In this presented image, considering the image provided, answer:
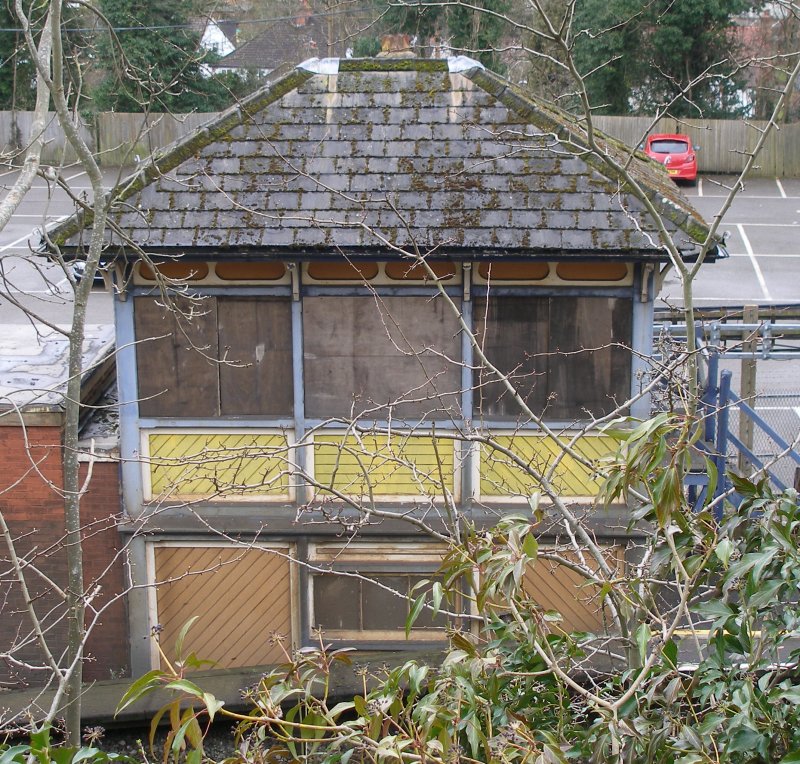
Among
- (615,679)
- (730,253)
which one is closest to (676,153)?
(730,253)

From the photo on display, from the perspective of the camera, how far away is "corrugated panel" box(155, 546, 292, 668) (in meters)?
8.77

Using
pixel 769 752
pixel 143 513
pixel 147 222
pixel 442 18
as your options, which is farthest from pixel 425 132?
pixel 442 18

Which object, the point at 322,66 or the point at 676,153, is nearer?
the point at 322,66

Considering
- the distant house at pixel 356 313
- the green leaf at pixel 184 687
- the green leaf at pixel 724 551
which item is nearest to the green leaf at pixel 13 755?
the green leaf at pixel 184 687

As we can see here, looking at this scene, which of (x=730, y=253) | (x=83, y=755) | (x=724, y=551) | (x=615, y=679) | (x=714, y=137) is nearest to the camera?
(x=83, y=755)

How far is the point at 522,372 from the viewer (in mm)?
8422

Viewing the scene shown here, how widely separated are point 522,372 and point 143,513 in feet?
11.3

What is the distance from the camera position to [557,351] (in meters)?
8.21

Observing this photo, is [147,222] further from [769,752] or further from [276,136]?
[769,752]

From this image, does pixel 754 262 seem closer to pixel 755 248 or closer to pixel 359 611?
pixel 755 248

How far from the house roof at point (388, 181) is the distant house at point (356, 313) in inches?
0.7

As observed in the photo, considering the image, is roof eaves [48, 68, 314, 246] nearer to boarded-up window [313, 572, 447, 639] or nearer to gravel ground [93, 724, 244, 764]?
boarded-up window [313, 572, 447, 639]

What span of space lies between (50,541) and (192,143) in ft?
12.0

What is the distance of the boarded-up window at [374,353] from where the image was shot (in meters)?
8.34
